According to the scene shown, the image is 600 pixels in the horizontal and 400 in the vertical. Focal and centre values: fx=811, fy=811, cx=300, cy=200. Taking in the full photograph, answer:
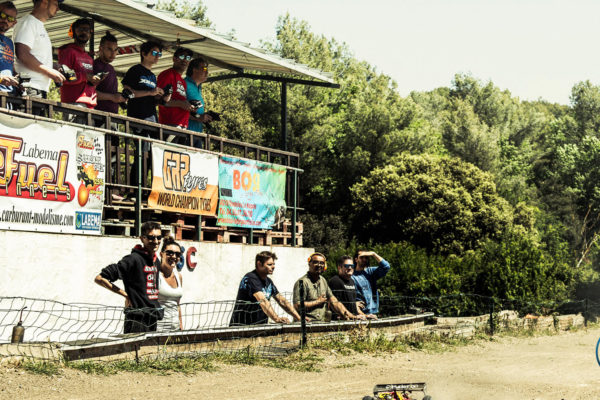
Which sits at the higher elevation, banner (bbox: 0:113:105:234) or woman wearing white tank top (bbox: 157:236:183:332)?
banner (bbox: 0:113:105:234)

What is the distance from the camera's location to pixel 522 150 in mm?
64688

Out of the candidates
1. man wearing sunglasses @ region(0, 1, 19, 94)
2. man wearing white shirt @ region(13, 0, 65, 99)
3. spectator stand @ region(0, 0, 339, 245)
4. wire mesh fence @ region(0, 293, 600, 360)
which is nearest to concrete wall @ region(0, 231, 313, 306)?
wire mesh fence @ region(0, 293, 600, 360)

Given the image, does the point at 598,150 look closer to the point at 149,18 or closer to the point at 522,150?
the point at 522,150

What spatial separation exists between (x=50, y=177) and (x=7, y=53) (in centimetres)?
184

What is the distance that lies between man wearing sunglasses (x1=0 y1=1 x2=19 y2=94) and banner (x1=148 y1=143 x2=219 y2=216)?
2572 mm

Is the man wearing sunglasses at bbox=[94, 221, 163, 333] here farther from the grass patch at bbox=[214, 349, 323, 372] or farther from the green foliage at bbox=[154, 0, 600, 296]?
the green foliage at bbox=[154, 0, 600, 296]

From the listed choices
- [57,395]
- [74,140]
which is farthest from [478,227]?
[57,395]

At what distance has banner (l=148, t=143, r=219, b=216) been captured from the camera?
42.3 feet

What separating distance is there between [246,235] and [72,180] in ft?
16.9

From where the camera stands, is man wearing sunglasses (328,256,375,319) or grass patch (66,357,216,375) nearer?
grass patch (66,357,216,375)

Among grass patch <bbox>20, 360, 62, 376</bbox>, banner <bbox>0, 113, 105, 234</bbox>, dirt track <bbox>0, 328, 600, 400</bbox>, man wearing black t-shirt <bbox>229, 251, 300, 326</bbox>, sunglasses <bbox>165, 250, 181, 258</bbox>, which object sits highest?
banner <bbox>0, 113, 105, 234</bbox>

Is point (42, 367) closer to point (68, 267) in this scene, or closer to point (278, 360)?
point (68, 267)

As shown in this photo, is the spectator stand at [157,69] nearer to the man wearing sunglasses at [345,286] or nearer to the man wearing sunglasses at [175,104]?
the man wearing sunglasses at [175,104]

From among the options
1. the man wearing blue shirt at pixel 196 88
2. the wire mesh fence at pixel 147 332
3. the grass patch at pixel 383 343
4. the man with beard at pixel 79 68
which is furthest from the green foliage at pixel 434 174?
the man with beard at pixel 79 68
